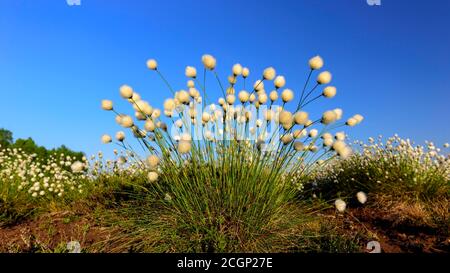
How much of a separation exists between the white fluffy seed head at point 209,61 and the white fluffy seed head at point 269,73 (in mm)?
501

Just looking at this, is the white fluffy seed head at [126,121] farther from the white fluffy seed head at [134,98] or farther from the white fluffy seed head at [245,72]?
the white fluffy seed head at [245,72]

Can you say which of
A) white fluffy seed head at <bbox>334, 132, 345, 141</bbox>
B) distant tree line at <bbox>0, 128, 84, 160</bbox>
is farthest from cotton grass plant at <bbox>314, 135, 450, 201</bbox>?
distant tree line at <bbox>0, 128, 84, 160</bbox>

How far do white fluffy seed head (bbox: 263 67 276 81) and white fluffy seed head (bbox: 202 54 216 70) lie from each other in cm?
50

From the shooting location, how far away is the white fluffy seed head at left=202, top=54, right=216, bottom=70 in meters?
3.91

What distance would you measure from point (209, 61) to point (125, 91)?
0.83 meters

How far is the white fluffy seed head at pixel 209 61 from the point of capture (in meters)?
3.91

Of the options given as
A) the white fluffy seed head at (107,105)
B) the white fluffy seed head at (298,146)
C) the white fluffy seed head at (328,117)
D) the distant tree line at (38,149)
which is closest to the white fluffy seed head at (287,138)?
the white fluffy seed head at (298,146)

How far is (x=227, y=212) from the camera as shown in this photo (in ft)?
12.7

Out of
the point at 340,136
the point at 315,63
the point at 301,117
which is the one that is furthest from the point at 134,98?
the point at 340,136

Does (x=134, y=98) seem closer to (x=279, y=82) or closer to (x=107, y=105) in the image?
(x=107, y=105)

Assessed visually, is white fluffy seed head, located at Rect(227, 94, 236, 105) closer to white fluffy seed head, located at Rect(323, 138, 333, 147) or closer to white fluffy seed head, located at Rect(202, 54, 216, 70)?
white fluffy seed head, located at Rect(202, 54, 216, 70)

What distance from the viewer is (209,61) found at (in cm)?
391
